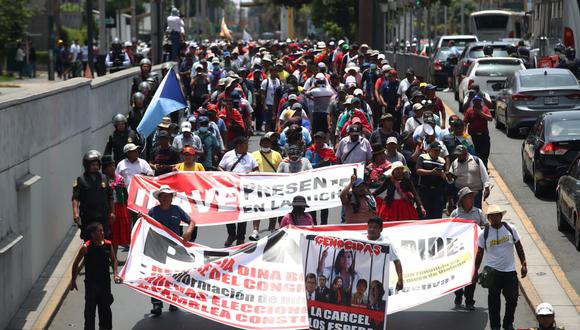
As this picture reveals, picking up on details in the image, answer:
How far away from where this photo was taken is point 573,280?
50.4 feet

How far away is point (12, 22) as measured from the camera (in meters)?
64.1

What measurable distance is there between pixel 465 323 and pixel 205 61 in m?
17.2

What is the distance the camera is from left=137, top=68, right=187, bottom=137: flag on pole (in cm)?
2000

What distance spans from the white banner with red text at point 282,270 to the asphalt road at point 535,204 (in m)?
2.54

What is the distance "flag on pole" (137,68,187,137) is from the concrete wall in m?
1.09

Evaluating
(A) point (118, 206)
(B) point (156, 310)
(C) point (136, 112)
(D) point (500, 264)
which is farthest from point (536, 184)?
(B) point (156, 310)

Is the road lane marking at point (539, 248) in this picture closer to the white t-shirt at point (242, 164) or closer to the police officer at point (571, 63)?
the white t-shirt at point (242, 164)

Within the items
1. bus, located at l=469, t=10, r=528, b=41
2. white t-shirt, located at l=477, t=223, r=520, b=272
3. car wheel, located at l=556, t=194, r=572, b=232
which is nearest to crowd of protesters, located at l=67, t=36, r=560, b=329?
white t-shirt, located at l=477, t=223, r=520, b=272

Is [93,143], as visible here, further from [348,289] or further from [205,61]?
[348,289]

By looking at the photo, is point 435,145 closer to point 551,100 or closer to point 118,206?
point 118,206

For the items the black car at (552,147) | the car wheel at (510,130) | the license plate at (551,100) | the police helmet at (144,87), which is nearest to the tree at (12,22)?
the car wheel at (510,130)

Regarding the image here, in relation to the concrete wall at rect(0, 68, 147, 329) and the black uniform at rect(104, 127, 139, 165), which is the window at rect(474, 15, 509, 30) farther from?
the black uniform at rect(104, 127, 139, 165)

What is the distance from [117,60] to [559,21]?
15.6 m

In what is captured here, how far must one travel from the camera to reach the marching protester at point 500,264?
12750 mm
